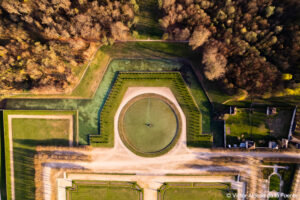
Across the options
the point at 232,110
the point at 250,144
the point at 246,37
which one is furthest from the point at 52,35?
the point at 250,144

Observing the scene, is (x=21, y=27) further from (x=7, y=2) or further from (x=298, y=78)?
(x=298, y=78)

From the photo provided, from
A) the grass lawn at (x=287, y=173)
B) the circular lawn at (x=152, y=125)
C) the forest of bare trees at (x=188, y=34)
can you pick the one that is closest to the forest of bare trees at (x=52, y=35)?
the forest of bare trees at (x=188, y=34)

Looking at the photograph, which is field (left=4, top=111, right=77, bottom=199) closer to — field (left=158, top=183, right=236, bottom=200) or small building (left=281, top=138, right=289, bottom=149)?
field (left=158, top=183, right=236, bottom=200)

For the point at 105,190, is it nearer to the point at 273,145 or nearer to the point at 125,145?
the point at 125,145

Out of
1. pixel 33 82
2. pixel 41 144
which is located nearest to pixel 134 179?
pixel 41 144

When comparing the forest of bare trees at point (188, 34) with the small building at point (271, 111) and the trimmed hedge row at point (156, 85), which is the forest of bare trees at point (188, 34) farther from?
the trimmed hedge row at point (156, 85)
